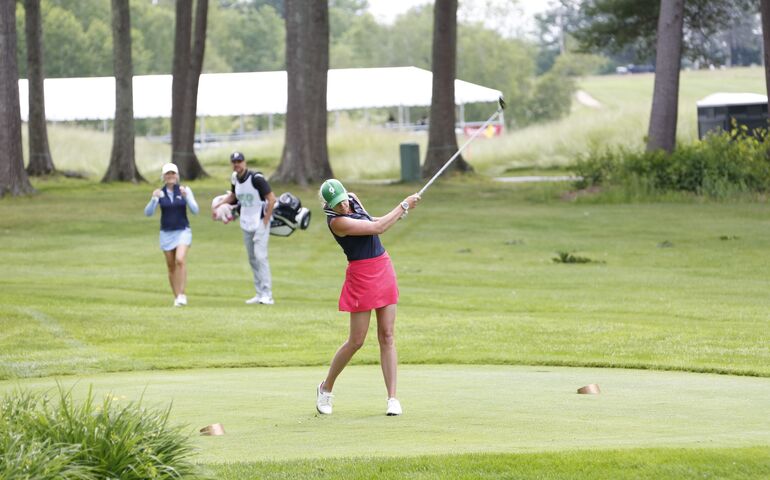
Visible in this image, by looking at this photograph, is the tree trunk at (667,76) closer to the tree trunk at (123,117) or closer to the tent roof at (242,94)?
the tree trunk at (123,117)

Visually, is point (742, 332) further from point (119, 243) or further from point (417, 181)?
point (417, 181)

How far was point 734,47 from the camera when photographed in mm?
163375

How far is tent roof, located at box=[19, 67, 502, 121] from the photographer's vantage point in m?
A: 69.3

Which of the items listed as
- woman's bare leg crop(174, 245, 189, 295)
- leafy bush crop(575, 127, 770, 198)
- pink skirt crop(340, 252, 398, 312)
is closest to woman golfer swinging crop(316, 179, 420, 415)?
pink skirt crop(340, 252, 398, 312)

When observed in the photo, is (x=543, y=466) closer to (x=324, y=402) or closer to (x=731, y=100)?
(x=324, y=402)

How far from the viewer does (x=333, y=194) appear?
10.4 m

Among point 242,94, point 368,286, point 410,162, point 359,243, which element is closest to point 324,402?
point 368,286

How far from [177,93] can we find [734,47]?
125m

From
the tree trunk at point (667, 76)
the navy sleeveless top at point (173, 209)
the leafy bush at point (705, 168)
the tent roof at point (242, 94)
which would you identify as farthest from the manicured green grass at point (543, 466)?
the tent roof at point (242, 94)

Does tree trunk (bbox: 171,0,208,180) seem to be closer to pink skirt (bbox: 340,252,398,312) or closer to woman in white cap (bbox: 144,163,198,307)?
woman in white cap (bbox: 144,163,198,307)

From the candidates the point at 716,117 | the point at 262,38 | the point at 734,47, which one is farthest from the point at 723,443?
the point at 734,47

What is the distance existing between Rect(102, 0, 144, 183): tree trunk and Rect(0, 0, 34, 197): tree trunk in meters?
7.67

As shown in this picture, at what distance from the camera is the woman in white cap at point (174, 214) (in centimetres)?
1989

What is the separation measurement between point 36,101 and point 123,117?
3953 mm
